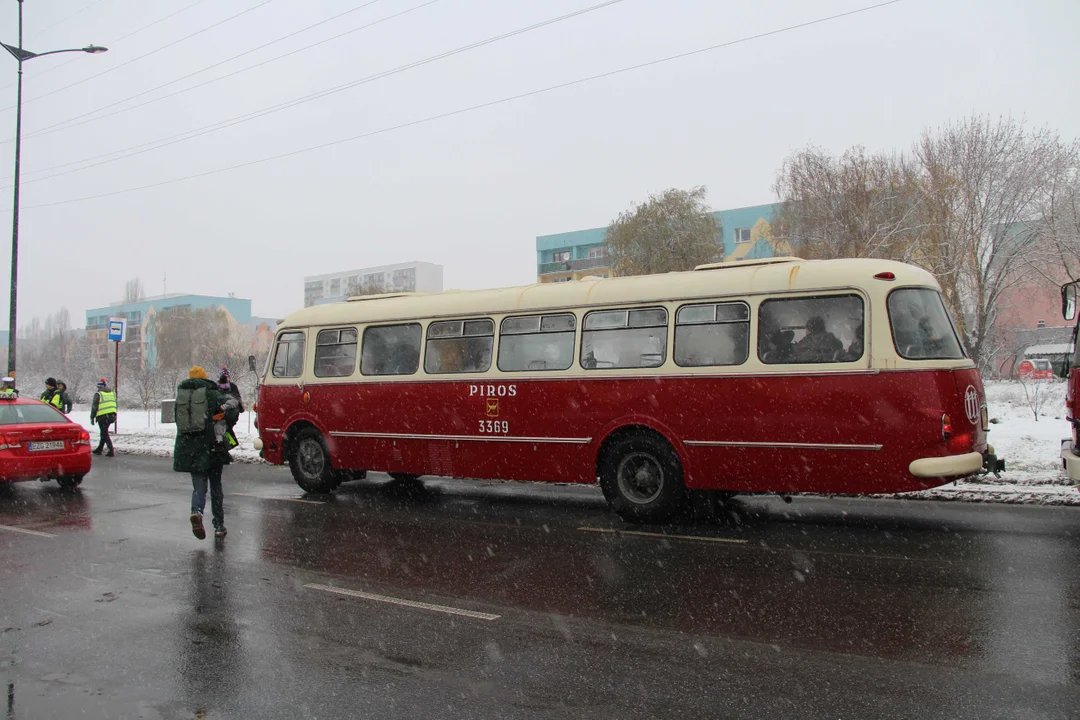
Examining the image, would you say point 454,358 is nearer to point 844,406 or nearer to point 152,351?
point 844,406

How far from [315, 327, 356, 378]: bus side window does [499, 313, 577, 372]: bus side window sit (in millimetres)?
2824

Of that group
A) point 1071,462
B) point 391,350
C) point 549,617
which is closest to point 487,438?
point 391,350

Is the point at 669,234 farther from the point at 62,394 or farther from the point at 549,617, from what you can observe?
the point at 549,617

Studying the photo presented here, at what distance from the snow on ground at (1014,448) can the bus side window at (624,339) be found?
402 centimetres

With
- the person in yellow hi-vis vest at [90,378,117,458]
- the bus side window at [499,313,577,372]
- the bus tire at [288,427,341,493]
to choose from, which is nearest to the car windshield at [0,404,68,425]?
the bus tire at [288,427,341,493]

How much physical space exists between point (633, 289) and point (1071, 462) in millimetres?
4814

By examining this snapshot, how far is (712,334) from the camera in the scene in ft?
30.1

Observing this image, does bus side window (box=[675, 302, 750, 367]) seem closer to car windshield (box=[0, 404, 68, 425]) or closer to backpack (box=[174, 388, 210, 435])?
backpack (box=[174, 388, 210, 435])

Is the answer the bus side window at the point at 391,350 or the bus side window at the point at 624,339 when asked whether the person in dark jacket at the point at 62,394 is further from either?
the bus side window at the point at 624,339

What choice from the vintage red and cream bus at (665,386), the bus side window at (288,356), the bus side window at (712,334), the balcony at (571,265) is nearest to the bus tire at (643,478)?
the vintage red and cream bus at (665,386)

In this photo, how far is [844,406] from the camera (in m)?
8.27

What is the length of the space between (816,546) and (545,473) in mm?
3440

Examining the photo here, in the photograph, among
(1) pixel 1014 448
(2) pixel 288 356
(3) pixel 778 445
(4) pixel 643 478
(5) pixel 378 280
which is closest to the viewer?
(3) pixel 778 445

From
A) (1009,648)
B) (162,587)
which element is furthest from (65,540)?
(1009,648)
